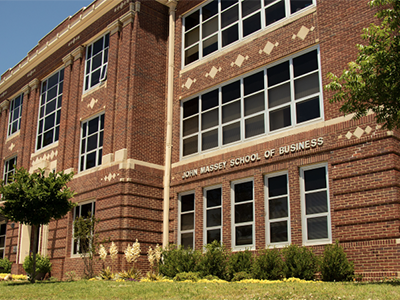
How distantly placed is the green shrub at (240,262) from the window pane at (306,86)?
18.9ft

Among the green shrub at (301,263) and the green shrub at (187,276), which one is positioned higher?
the green shrub at (301,263)

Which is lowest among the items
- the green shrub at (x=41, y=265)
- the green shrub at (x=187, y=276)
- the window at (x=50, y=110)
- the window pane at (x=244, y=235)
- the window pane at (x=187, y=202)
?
the green shrub at (x=187, y=276)

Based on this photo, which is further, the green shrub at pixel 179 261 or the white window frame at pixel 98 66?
the white window frame at pixel 98 66

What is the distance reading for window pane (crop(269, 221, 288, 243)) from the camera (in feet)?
50.7

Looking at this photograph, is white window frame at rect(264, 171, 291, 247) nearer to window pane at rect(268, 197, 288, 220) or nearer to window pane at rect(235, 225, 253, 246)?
window pane at rect(268, 197, 288, 220)

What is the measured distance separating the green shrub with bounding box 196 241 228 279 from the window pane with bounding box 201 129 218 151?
14.1 ft

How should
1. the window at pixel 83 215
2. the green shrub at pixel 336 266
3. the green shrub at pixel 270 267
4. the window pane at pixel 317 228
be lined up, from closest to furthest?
the green shrub at pixel 336 266
the window pane at pixel 317 228
the green shrub at pixel 270 267
the window at pixel 83 215

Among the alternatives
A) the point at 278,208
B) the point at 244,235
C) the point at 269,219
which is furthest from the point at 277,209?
the point at 244,235

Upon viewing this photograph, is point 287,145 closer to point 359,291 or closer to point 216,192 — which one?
point 216,192

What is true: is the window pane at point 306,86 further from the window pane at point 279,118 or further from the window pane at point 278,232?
the window pane at point 278,232


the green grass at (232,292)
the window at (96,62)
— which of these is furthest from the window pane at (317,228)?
the window at (96,62)

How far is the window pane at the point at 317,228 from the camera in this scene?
1438 centimetres

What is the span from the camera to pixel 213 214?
59.4 ft

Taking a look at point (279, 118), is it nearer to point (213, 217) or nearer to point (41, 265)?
point (213, 217)
